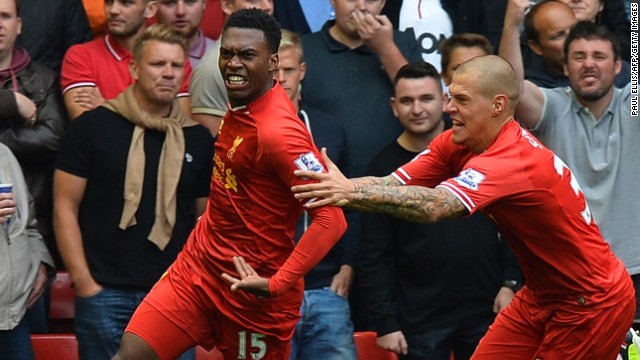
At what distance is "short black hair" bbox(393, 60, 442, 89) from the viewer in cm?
859

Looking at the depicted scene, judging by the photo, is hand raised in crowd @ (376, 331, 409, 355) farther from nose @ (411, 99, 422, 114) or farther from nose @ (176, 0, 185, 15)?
nose @ (176, 0, 185, 15)

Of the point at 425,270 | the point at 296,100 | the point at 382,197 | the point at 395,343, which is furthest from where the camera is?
the point at 296,100

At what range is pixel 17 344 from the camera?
8.09 m

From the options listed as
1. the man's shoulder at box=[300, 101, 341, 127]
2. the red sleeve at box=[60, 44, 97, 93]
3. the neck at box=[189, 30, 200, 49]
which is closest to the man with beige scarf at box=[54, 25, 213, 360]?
the red sleeve at box=[60, 44, 97, 93]

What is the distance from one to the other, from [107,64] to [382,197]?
3001 millimetres

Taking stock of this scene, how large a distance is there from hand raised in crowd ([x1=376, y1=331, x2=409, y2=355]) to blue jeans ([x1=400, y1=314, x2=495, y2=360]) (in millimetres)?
68

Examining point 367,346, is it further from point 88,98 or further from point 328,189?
point 328,189

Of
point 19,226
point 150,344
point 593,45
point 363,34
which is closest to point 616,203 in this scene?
point 593,45

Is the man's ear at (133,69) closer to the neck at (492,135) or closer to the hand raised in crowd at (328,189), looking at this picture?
the hand raised in crowd at (328,189)

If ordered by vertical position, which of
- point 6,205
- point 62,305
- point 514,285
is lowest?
point 62,305

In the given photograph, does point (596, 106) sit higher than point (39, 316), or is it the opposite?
point (596, 106)

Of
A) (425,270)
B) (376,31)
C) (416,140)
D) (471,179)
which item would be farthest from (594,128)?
(471,179)

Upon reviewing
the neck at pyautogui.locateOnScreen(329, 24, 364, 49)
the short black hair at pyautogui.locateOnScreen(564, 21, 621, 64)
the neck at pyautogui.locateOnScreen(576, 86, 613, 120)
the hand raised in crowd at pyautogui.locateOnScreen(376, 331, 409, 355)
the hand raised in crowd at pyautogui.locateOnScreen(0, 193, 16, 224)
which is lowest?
the hand raised in crowd at pyautogui.locateOnScreen(376, 331, 409, 355)

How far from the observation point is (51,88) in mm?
8625
